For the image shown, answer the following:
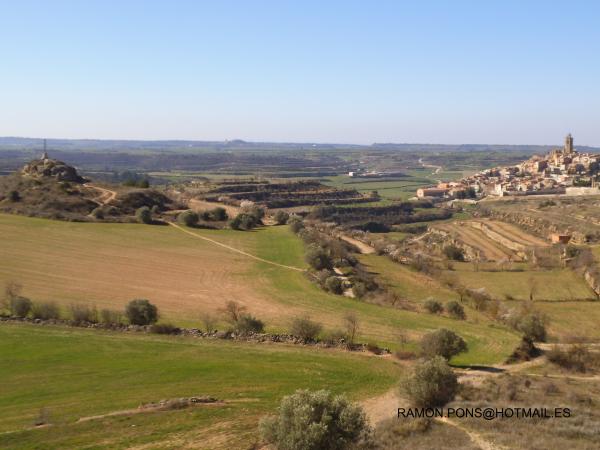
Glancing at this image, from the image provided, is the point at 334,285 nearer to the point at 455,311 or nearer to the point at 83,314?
the point at 455,311

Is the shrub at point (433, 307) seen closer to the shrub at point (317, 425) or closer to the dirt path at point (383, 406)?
the dirt path at point (383, 406)

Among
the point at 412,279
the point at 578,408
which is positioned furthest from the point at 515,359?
the point at 412,279

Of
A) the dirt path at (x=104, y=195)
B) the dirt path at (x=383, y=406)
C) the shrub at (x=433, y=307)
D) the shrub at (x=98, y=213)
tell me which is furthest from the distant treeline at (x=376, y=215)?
the dirt path at (x=383, y=406)

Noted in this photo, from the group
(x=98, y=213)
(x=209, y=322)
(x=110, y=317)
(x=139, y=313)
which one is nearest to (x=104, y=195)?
(x=98, y=213)

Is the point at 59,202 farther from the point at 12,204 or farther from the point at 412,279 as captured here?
the point at 412,279

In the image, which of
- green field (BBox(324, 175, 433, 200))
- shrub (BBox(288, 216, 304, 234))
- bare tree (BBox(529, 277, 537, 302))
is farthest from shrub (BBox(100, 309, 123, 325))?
green field (BBox(324, 175, 433, 200))

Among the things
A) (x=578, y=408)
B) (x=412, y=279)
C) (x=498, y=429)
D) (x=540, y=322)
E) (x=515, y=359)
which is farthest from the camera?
(x=412, y=279)

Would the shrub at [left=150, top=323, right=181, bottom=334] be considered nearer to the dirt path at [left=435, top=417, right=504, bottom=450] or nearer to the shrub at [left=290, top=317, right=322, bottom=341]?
the shrub at [left=290, top=317, right=322, bottom=341]
